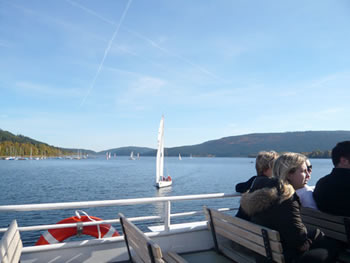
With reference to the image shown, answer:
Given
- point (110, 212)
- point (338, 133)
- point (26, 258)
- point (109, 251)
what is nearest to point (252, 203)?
point (109, 251)

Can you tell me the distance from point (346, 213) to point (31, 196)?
3403 cm

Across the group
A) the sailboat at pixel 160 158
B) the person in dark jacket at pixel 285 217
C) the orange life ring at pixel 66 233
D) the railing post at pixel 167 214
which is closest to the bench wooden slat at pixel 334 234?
the person in dark jacket at pixel 285 217

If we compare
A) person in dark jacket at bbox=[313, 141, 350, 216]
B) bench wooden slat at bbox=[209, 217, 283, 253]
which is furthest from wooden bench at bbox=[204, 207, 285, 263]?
person in dark jacket at bbox=[313, 141, 350, 216]

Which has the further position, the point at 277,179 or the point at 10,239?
the point at 277,179

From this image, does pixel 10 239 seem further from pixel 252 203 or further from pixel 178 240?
pixel 178 240

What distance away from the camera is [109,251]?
12.3ft

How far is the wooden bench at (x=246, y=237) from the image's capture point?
2.48m

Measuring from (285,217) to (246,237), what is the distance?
466mm

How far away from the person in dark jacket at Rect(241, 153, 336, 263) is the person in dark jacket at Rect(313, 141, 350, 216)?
43 cm

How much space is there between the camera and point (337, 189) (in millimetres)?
2949

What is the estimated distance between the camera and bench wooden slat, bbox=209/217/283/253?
246 centimetres

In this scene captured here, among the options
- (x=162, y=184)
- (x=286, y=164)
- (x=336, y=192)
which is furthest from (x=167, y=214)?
(x=162, y=184)

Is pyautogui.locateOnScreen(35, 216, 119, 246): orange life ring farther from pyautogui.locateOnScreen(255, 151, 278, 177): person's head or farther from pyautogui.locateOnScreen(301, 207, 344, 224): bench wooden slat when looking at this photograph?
pyautogui.locateOnScreen(301, 207, 344, 224): bench wooden slat

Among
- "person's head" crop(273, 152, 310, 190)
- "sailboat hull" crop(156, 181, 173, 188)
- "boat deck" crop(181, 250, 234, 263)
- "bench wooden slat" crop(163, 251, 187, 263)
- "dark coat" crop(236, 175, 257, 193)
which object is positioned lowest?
"sailboat hull" crop(156, 181, 173, 188)
